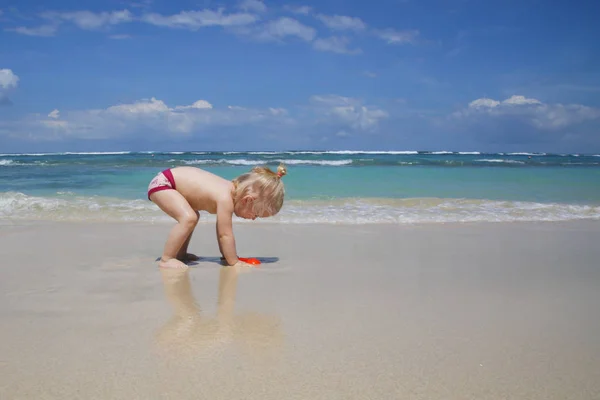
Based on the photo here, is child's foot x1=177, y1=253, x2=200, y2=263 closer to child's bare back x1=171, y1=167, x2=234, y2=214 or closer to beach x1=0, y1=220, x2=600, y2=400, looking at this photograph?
beach x1=0, y1=220, x2=600, y2=400

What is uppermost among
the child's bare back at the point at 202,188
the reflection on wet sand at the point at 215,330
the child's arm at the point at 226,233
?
the child's bare back at the point at 202,188

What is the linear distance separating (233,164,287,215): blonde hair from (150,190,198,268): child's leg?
355mm

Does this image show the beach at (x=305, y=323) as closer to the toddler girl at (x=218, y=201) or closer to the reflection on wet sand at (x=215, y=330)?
the reflection on wet sand at (x=215, y=330)

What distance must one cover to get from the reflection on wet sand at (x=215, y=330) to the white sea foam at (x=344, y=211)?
3.55 m

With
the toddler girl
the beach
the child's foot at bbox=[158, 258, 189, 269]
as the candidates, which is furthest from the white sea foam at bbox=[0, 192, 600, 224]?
the child's foot at bbox=[158, 258, 189, 269]

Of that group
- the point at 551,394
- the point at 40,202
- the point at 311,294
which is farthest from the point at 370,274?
the point at 40,202

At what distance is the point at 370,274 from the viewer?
342 cm

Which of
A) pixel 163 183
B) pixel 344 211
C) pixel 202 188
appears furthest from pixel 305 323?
pixel 344 211

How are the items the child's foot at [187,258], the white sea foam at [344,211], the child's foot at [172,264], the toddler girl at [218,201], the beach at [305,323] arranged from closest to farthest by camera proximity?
the beach at [305,323] → the child's foot at [172,264] → the toddler girl at [218,201] → the child's foot at [187,258] → the white sea foam at [344,211]

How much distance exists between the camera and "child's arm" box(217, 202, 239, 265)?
3.71 m

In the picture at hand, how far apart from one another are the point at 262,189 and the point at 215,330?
1613 mm

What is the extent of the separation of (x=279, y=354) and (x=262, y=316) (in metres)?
0.53

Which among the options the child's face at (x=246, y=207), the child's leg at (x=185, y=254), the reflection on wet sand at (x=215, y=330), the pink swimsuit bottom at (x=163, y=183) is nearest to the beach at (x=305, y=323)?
the reflection on wet sand at (x=215, y=330)

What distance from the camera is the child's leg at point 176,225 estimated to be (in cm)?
366
